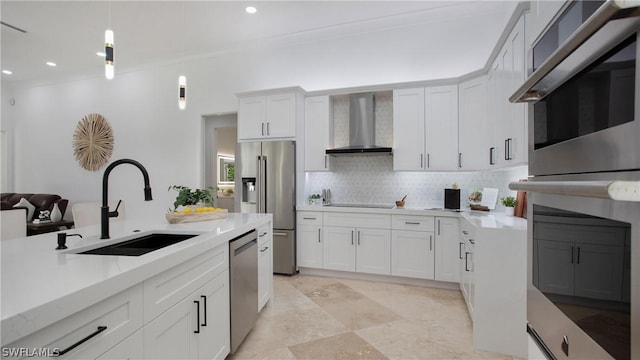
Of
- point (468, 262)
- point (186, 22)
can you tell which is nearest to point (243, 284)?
point (468, 262)

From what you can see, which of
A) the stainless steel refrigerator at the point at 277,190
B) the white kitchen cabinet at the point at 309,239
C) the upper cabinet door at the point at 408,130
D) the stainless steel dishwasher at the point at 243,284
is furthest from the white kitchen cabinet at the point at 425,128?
the stainless steel dishwasher at the point at 243,284

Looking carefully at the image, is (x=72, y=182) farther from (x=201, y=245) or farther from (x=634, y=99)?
(x=634, y=99)

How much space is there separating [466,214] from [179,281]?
280cm

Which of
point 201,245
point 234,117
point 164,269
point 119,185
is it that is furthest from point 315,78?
point 119,185

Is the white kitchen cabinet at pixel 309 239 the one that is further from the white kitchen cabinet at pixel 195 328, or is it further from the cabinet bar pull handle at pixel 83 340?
the cabinet bar pull handle at pixel 83 340

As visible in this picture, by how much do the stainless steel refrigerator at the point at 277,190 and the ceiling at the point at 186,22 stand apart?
1.65 m

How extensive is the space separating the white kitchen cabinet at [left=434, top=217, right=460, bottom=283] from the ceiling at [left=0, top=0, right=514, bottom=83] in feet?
7.80

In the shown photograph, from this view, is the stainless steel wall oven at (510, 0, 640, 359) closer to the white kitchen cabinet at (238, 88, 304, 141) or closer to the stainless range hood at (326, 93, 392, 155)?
the stainless range hood at (326, 93, 392, 155)

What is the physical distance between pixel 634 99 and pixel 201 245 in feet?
5.44

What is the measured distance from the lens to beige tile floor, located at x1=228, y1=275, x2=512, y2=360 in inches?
84.4

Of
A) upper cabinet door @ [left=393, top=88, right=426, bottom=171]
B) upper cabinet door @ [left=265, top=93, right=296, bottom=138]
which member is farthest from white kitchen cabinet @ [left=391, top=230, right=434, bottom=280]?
upper cabinet door @ [left=265, top=93, right=296, bottom=138]

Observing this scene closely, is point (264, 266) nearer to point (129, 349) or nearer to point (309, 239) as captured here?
point (309, 239)

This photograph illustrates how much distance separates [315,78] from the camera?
14.4 feet

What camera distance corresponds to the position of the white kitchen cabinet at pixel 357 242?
357 centimetres
